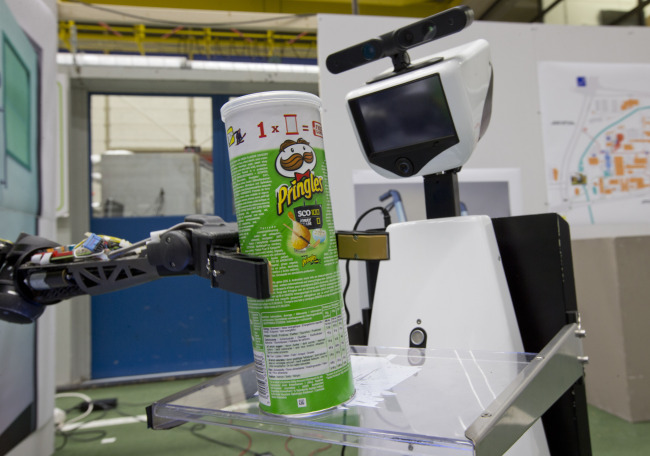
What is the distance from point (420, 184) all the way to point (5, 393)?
5.00ft

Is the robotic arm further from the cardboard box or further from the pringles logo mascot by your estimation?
the cardboard box

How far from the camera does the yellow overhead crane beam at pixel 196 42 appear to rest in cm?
340

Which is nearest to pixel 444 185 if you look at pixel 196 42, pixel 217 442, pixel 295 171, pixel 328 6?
pixel 295 171

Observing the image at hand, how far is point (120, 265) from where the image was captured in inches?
17.8

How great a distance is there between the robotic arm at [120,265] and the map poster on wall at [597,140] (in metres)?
1.79

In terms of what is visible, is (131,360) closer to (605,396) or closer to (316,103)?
(605,396)

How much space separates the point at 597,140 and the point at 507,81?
0.49 meters

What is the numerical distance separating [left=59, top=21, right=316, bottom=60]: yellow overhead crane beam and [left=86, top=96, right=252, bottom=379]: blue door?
1229 mm

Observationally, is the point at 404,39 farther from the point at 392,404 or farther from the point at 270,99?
the point at 392,404

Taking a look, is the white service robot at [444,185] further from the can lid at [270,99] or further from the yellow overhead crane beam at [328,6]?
the yellow overhead crane beam at [328,6]

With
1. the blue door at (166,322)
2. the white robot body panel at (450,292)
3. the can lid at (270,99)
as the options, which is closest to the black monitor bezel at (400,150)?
the white robot body panel at (450,292)

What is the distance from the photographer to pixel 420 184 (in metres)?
1.77

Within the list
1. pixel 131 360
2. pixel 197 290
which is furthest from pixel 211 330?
pixel 131 360

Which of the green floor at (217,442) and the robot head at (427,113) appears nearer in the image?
the robot head at (427,113)
